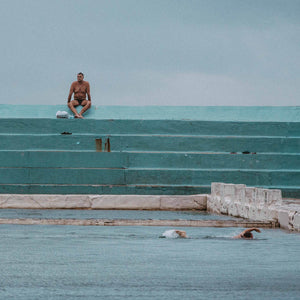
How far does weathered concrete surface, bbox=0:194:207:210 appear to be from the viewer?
24.4m

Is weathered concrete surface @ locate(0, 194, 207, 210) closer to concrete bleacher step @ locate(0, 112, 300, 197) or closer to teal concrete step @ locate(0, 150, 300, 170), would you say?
concrete bleacher step @ locate(0, 112, 300, 197)

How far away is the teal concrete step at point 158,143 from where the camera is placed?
30391mm

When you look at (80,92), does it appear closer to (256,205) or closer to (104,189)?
(104,189)

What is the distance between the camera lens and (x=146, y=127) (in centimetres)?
3114

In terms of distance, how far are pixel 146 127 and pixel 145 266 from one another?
23.2 m

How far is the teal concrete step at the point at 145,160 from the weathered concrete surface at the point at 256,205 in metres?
7.32

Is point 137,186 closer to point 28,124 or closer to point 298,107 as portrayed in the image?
point 28,124

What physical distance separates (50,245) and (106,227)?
4.67 m

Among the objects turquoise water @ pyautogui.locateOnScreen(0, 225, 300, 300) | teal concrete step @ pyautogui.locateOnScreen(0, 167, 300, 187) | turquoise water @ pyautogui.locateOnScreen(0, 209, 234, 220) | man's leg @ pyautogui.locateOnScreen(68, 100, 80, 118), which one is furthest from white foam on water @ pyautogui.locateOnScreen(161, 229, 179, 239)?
man's leg @ pyautogui.locateOnScreen(68, 100, 80, 118)

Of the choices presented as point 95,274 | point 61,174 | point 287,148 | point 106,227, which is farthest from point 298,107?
point 95,274

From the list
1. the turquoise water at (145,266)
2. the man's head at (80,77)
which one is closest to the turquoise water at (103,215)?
the turquoise water at (145,266)

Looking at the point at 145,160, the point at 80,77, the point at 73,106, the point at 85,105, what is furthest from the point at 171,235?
the point at 80,77

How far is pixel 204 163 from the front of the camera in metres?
30.4

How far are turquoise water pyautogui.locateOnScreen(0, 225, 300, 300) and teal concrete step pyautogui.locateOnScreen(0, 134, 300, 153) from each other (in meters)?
17.2
